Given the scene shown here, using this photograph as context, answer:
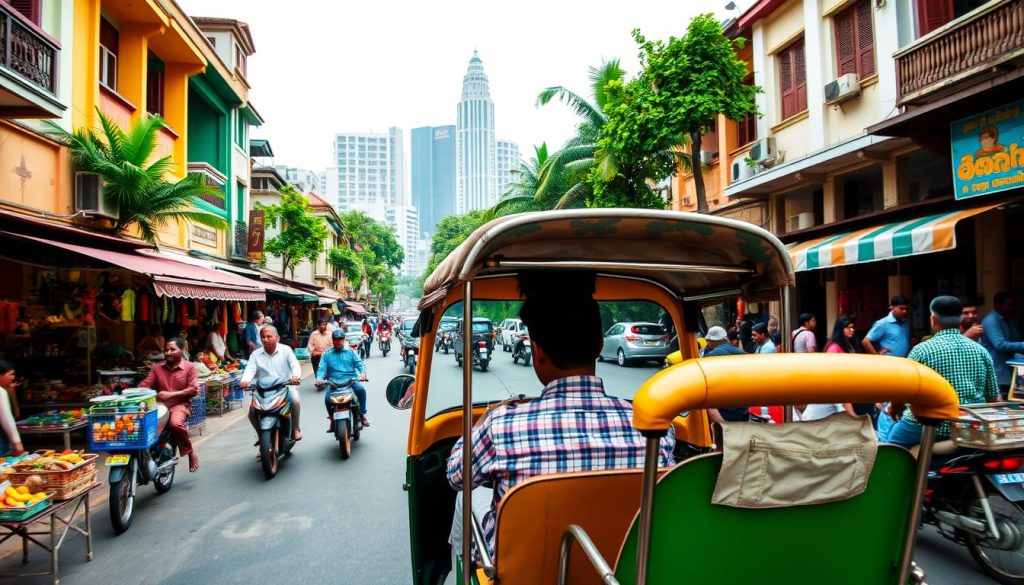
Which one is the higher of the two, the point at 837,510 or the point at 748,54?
the point at 748,54

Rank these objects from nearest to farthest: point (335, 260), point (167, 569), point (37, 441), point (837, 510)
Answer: point (837, 510), point (167, 569), point (37, 441), point (335, 260)

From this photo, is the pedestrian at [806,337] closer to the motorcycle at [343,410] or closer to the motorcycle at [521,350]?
the motorcycle at [521,350]

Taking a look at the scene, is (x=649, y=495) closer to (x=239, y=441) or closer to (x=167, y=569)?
(x=167, y=569)

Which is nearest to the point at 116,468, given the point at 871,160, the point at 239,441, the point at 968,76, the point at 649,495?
the point at 239,441

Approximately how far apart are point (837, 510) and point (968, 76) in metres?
9.27

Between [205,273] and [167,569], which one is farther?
[205,273]

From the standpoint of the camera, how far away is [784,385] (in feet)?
3.99

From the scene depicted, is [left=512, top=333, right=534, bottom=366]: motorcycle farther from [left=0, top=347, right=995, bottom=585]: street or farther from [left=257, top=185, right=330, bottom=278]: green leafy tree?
[left=257, top=185, right=330, bottom=278]: green leafy tree

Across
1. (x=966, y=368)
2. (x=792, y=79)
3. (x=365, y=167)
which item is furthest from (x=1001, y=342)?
(x=365, y=167)

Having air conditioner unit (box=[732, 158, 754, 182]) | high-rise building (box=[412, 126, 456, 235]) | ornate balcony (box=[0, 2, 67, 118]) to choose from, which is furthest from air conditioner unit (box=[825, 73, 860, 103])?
high-rise building (box=[412, 126, 456, 235])

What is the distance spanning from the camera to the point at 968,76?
7906 millimetres

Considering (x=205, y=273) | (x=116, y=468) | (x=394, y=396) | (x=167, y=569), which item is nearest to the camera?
(x=394, y=396)

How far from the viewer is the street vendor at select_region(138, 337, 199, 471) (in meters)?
5.57

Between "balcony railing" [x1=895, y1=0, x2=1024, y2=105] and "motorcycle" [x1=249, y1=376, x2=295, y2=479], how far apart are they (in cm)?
994
